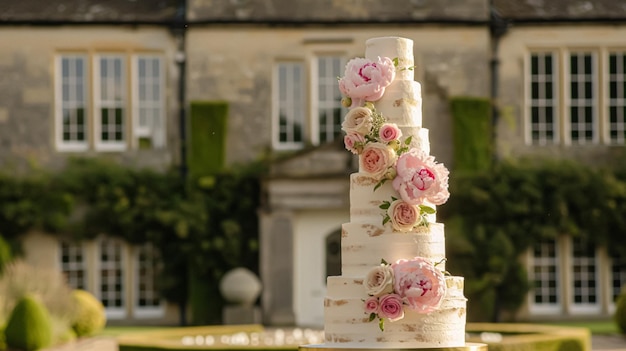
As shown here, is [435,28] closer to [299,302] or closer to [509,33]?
[509,33]

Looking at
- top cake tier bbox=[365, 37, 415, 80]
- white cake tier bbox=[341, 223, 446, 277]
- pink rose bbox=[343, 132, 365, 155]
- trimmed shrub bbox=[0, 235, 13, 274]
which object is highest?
top cake tier bbox=[365, 37, 415, 80]

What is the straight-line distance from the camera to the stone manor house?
33.5m

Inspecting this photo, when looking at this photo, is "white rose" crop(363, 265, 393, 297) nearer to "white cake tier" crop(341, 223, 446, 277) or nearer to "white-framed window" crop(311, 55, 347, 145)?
"white cake tier" crop(341, 223, 446, 277)

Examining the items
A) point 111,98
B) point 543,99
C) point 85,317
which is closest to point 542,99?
point 543,99

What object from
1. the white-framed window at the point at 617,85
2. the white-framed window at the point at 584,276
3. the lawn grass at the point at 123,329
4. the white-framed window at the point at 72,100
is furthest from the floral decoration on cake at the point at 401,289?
the white-framed window at the point at 617,85

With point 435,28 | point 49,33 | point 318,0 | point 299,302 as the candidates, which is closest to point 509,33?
point 435,28

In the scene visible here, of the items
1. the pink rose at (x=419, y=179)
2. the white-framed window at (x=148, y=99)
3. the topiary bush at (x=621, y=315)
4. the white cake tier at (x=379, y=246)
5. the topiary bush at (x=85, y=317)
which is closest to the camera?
the pink rose at (x=419, y=179)

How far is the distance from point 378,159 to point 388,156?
0.31 ft

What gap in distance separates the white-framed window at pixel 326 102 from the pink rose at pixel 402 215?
19.5 metres

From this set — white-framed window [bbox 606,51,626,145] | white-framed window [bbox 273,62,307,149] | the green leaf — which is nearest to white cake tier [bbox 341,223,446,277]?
the green leaf

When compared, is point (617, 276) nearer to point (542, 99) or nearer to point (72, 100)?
point (542, 99)

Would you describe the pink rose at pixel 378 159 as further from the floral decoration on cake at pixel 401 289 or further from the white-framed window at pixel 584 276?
the white-framed window at pixel 584 276

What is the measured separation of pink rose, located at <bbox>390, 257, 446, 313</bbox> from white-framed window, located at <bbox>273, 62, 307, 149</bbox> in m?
19.8

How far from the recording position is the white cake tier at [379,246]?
14109 mm
